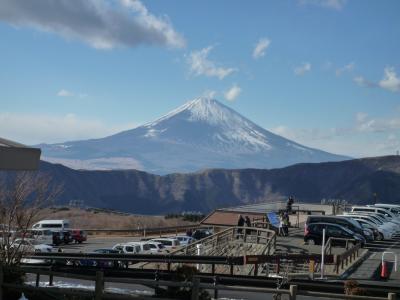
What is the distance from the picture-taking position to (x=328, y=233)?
1237 inches

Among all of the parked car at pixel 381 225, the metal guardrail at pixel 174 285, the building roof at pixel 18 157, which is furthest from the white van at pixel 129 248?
the building roof at pixel 18 157

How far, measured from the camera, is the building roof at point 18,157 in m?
9.62

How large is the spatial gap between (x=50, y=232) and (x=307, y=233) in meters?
22.8

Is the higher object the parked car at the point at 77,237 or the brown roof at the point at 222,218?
the brown roof at the point at 222,218

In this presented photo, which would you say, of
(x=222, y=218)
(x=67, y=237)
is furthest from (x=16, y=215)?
(x=222, y=218)

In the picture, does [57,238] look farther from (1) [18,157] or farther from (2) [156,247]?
(1) [18,157]

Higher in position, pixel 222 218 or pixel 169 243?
pixel 222 218

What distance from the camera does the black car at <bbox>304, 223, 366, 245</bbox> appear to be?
102 feet

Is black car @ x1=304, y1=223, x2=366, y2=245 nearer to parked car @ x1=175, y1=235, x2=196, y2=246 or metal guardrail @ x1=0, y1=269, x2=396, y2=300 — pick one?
parked car @ x1=175, y1=235, x2=196, y2=246

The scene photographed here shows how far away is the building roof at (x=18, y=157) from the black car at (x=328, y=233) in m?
23.5

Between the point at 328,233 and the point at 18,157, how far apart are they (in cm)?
2397

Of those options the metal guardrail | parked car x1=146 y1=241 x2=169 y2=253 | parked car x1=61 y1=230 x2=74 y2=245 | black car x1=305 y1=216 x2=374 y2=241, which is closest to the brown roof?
parked car x1=61 y1=230 x2=74 y2=245

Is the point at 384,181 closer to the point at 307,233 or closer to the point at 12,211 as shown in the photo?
the point at 307,233

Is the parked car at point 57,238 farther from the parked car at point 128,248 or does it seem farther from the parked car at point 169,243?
the parked car at point 128,248
